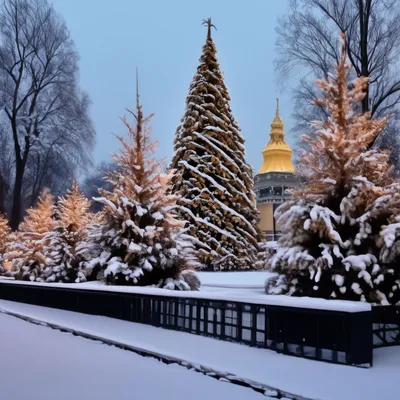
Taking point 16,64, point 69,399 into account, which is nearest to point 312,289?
point 69,399

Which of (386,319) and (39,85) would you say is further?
(39,85)

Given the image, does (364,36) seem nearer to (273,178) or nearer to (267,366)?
(267,366)

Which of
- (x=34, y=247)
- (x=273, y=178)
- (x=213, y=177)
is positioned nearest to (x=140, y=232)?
(x=34, y=247)

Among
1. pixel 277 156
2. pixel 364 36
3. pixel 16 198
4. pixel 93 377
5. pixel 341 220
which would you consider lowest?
pixel 93 377

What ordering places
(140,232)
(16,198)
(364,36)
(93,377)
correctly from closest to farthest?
(93,377), (140,232), (364,36), (16,198)

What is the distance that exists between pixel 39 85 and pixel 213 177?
591 inches

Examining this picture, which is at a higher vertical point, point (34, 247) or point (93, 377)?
point (34, 247)

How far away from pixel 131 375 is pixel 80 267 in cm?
1530

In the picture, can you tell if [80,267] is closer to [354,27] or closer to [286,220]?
[286,220]

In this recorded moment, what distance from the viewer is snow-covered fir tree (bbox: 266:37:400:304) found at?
429 inches

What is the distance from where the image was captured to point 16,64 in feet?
126

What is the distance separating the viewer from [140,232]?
16250mm

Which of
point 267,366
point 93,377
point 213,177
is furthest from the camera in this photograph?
point 213,177

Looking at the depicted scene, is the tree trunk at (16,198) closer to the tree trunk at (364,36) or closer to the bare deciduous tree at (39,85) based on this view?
the bare deciduous tree at (39,85)
